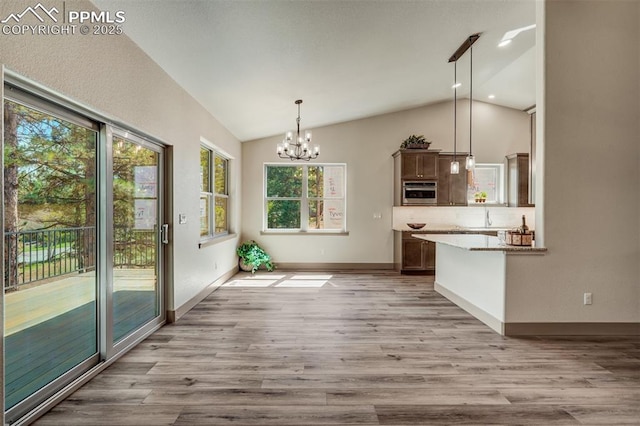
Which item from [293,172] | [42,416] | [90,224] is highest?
[293,172]

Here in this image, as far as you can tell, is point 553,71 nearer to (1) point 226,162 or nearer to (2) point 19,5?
(2) point 19,5

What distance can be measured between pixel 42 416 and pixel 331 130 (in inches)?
238

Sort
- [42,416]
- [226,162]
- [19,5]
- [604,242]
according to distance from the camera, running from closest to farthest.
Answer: [19,5] → [42,416] → [604,242] → [226,162]

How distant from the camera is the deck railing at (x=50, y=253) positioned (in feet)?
6.24

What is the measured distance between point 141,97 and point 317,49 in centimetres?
188

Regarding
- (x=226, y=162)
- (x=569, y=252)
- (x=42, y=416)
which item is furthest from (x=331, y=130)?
(x=42, y=416)

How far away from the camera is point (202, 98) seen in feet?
13.9

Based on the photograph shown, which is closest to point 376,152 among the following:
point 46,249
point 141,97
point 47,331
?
point 141,97

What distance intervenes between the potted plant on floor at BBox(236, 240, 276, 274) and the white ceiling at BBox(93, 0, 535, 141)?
2401 millimetres

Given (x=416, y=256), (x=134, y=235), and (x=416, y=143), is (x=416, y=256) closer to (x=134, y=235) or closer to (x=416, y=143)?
(x=416, y=143)

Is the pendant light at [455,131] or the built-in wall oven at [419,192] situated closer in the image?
the pendant light at [455,131]

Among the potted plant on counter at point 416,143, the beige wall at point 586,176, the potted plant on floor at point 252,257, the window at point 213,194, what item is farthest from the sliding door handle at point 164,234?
the potted plant on counter at point 416,143

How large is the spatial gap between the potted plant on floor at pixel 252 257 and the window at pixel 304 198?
0.63m

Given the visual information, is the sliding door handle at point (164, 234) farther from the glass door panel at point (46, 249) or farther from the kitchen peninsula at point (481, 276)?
the kitchen peninsula at point (481, 276)
